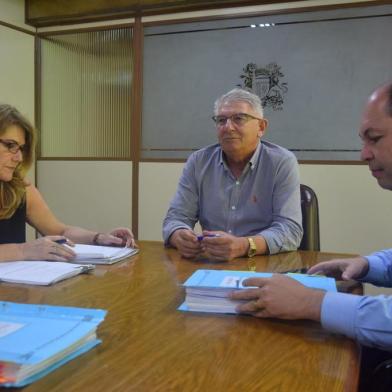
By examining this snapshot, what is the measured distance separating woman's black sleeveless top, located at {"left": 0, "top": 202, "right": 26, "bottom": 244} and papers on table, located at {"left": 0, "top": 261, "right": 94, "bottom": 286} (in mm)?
395

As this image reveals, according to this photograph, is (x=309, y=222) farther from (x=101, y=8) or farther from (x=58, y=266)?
(x=101, y=8)

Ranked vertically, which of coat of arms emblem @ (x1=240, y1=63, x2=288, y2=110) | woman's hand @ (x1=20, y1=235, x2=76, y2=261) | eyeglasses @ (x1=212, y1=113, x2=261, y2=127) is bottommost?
woman's hand @ (x1=20, y1=235, x2=76, y2=261)

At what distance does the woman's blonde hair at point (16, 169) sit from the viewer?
1886 millimetres

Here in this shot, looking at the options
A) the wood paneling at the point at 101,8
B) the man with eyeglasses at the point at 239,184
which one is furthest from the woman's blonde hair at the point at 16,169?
the wood paneling at the point at 101,8

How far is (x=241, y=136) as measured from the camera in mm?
2238

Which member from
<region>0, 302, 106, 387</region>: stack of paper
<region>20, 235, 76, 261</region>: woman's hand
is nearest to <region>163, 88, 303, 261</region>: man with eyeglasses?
<region>20, 235, 76, 261</region>: woman's hand

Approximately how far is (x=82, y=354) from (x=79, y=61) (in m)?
3.75

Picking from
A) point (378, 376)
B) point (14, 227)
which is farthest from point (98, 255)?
point (378, 376)

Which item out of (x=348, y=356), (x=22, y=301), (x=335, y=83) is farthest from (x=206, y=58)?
(x=348, y=356)

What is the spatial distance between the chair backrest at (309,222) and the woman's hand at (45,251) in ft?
3.80

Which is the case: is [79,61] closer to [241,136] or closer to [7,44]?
[7,44]

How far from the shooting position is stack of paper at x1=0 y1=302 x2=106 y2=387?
2.18 ft

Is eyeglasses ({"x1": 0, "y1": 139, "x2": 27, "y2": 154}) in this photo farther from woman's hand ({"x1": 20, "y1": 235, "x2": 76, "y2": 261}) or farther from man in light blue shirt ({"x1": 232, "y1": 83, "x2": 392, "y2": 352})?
man in light blue shirt ({"x1": 232, "y1": 83, "x2": 392, "y2": 352})

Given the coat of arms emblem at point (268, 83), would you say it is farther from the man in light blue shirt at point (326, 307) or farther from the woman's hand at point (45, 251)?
the man in light blue shirt at point (326, 307)
